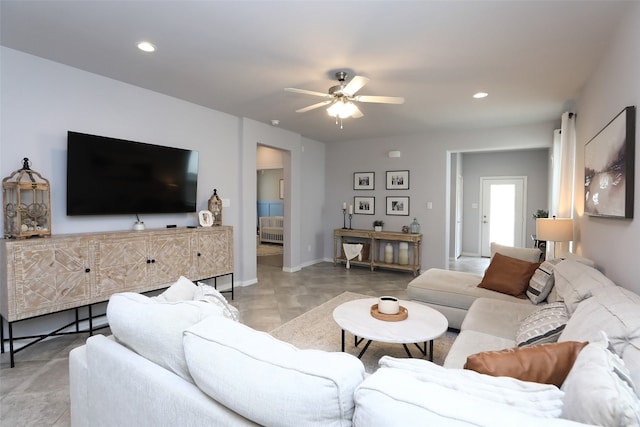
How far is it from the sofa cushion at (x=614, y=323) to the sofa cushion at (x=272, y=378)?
38.3 inches

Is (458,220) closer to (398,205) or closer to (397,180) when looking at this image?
(398,205)

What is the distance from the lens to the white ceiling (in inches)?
80.9

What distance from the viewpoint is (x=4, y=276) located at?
2422 millimetres

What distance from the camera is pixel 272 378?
0.84 meters

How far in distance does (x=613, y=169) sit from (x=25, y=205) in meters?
4.54

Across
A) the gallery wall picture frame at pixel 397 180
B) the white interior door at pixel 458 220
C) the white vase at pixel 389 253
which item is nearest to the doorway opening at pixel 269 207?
the white vase at pixel 389 253

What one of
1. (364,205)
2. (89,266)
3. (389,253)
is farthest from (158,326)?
(364,205)

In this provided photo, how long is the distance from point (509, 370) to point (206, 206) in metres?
3.98

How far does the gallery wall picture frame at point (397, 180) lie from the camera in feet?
19.4

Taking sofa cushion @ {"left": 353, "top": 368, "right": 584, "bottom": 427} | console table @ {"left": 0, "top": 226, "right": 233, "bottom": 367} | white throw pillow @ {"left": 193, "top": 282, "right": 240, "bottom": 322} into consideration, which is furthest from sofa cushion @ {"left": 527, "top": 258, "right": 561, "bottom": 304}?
console table @ {"left": 0, "top": 226, "right": 233, "bottom": 367}

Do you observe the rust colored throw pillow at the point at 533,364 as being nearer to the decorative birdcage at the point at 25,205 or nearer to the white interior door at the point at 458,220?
the decorative birdcage at the point at 25,205

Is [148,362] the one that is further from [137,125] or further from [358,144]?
[358,144]

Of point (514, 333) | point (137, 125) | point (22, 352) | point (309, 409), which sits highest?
point (137, 125)

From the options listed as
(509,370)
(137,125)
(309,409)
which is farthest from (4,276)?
(509,370)
